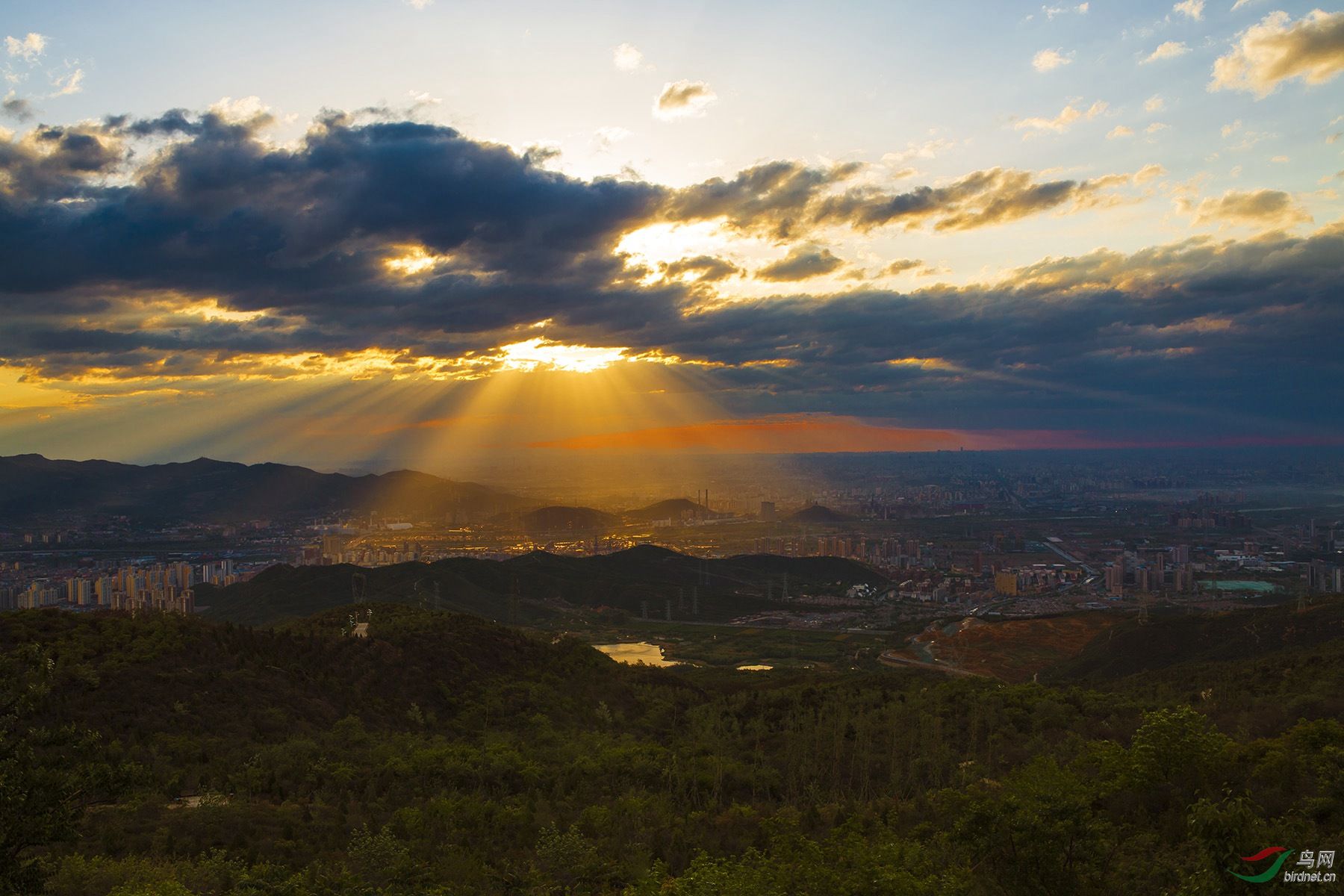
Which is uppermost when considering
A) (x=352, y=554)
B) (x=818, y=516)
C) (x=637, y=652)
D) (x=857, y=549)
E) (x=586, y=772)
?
(x=586, y=772)

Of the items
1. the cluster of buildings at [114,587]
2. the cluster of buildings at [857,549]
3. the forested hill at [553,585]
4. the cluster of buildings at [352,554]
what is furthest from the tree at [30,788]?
the cluster of buildings at [857,549]

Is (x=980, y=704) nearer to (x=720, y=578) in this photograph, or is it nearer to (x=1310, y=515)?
(x=720, y=578)

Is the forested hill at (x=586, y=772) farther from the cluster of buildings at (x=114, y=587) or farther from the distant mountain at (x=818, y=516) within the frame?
the distant mountain at (x=818, y=516)

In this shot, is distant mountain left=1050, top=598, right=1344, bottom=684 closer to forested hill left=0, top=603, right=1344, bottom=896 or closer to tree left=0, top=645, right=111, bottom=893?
forested hill left=0, top=603, right=1344, bottom=896

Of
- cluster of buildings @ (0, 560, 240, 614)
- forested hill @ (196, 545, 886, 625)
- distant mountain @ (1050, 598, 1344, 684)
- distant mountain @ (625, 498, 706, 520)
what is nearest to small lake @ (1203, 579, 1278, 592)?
forested hill @ (196, 545, 886, 625)

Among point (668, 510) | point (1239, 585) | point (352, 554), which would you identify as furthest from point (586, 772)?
point (668, 510)

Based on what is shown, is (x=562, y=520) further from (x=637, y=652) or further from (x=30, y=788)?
(x=30, y=788)
